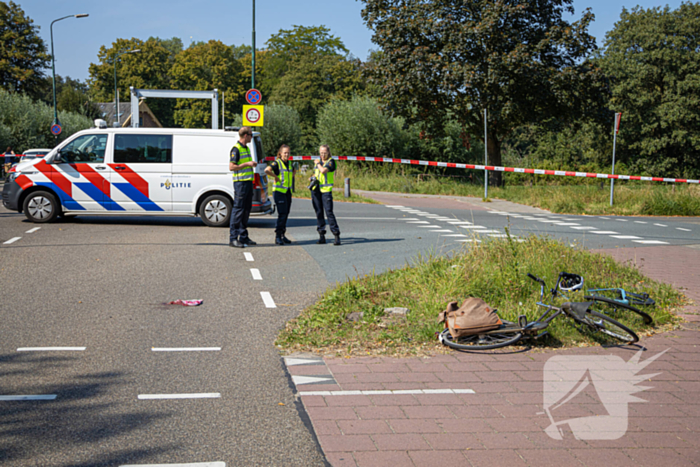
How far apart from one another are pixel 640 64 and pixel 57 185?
4286cm

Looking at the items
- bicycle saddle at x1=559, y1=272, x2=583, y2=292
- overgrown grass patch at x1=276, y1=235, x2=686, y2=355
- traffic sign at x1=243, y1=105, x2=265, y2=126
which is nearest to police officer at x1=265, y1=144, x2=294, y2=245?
overgrown grass patch at x1=276, y1=235, x2=686, y2=355

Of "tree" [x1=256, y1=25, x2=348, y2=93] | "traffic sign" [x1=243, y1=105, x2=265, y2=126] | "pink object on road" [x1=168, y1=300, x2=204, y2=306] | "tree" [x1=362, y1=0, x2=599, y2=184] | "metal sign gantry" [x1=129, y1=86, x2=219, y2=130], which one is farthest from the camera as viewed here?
"tree" [x1=256, y1=25, x2=348, y2=93]

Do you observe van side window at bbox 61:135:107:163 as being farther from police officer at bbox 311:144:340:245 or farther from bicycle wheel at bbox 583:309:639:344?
bicycle wheel at bbox 583:309:639:344

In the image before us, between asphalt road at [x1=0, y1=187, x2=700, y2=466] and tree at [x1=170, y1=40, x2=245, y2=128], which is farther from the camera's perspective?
tree at [x1=170, y1=40, x2=245, y2=128]

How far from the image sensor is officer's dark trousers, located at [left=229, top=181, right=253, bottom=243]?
35.0ft

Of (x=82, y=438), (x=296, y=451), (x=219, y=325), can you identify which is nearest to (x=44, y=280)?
(x=219, y=325)

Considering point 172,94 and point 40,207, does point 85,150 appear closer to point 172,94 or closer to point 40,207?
point 40,207

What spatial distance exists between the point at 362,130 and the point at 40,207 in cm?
2075

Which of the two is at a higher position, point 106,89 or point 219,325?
point 106,89

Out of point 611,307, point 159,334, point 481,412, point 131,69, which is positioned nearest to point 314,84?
point 131,69

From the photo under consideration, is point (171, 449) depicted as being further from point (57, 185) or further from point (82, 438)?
point (57, 185)

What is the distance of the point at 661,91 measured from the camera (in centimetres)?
4444

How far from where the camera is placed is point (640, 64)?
4431cm

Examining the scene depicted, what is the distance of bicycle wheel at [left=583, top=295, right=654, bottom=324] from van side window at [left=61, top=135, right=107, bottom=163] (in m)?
10.3
